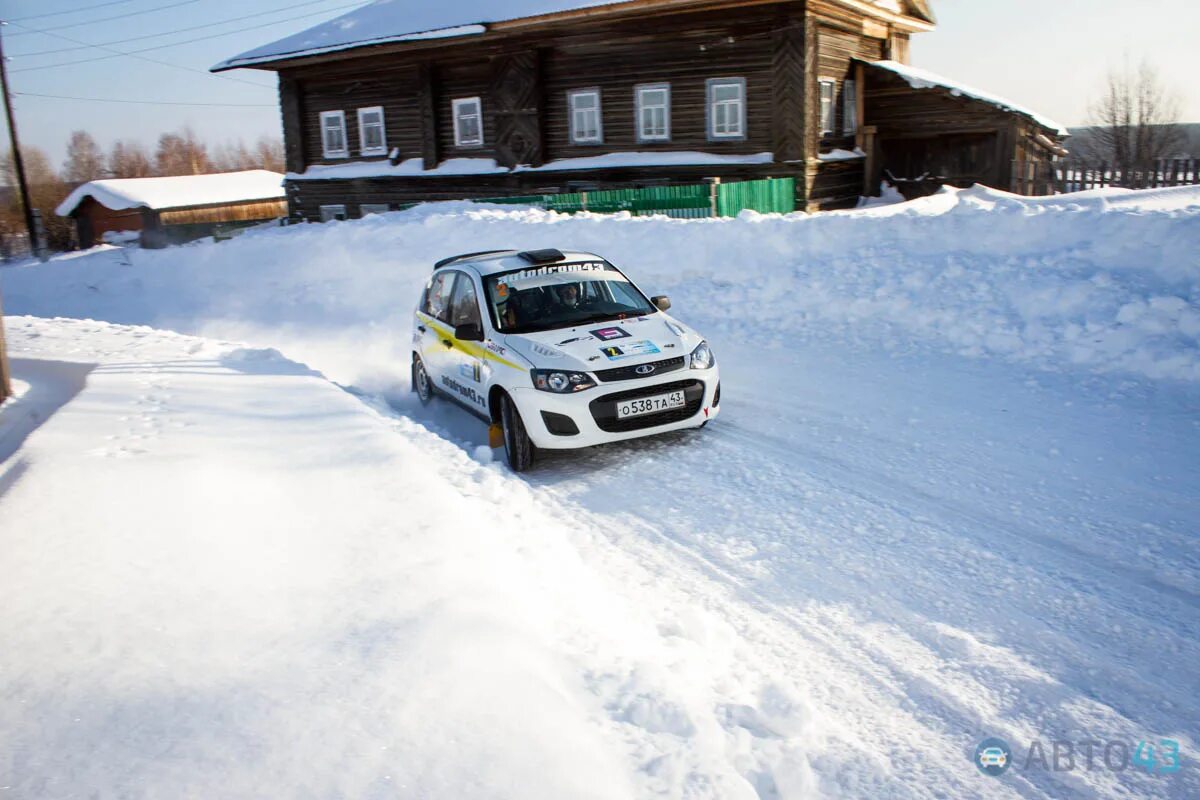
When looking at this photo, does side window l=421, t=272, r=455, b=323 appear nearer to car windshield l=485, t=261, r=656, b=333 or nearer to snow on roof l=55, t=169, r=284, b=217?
car windshield l=485, t=261, r=656, b=333

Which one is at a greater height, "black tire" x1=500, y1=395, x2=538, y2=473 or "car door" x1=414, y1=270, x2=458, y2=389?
"car door" x1=414, y1=270, x2=458, y2=389

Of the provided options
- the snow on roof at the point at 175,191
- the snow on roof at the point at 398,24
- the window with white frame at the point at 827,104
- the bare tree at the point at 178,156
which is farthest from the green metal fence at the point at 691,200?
the bare tree at the point at 178,156

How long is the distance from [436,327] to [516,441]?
2.39 meters

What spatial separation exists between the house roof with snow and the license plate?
1588 centimetres

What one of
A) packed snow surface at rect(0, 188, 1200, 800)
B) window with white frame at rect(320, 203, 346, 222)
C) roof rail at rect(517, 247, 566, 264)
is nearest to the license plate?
packed snow surface at rect(0, 188, 1200, 800)

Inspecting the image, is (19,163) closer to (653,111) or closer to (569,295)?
(653,111)

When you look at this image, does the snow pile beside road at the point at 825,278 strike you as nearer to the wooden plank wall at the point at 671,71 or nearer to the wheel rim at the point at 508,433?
the wheel rim at the point at 508,433

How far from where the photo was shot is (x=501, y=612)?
398 cm

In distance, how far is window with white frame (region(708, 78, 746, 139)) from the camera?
853 inches

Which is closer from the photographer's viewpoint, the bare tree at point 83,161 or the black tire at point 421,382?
the black tire at point 421,382

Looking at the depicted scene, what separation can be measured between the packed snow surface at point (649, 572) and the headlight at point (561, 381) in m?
0.70

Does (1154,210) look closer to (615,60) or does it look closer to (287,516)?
(287,516)

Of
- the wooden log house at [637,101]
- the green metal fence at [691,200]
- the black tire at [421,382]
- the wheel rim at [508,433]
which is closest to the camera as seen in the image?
the wheel rim at [508,433]

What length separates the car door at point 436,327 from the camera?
8.76 meters
